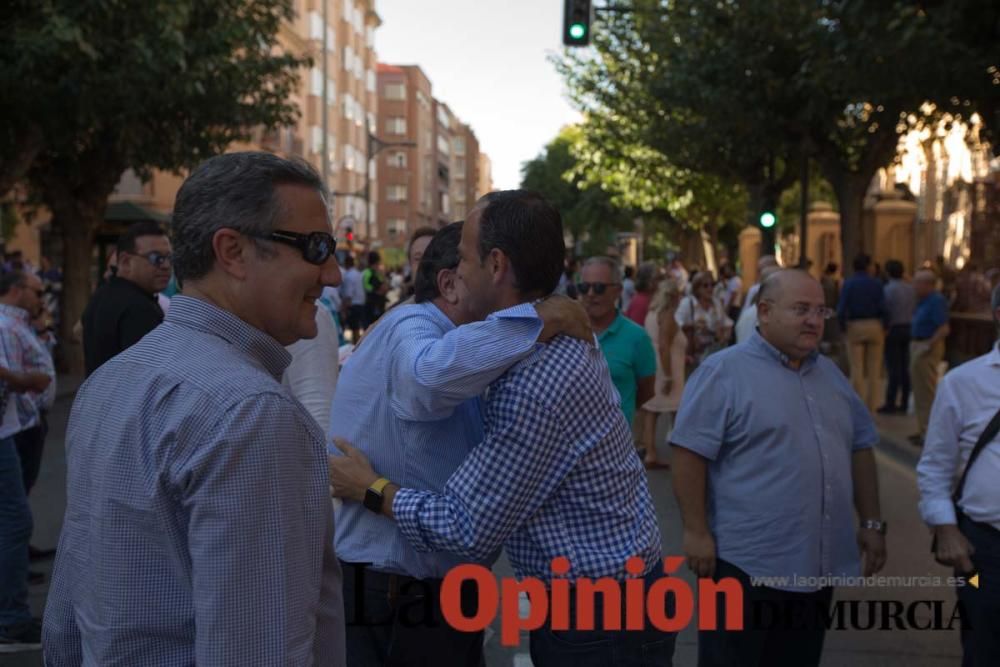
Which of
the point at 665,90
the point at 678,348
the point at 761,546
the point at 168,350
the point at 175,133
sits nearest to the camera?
the point at 168,350

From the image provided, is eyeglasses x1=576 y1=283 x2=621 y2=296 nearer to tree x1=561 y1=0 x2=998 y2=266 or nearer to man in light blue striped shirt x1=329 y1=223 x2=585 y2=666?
man in light blue striped shirt x1=329 y1=223 x2=585 y2=666

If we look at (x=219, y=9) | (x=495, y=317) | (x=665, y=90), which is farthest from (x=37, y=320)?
(x=665, y=90)

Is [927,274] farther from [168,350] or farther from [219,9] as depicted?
[168,350]

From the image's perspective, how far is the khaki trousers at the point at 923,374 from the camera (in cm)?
1305

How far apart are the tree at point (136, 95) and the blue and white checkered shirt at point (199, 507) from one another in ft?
43.9

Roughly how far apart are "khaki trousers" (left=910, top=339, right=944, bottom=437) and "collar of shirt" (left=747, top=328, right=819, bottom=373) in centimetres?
945

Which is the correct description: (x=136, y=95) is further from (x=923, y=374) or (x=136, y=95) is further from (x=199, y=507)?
(x=199, y=507)

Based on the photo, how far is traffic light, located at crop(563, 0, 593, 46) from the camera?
1457 cm

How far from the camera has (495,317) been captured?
251 cm

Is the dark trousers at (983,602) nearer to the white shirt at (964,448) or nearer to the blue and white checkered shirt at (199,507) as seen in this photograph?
the white shirt at (964,448)

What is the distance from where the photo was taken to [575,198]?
248ft

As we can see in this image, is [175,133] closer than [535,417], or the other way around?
[535,417]

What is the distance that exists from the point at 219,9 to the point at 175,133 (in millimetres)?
2688

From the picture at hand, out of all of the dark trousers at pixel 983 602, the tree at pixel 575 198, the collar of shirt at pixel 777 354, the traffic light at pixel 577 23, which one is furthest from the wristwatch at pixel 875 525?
the tree at pixel 575 198
